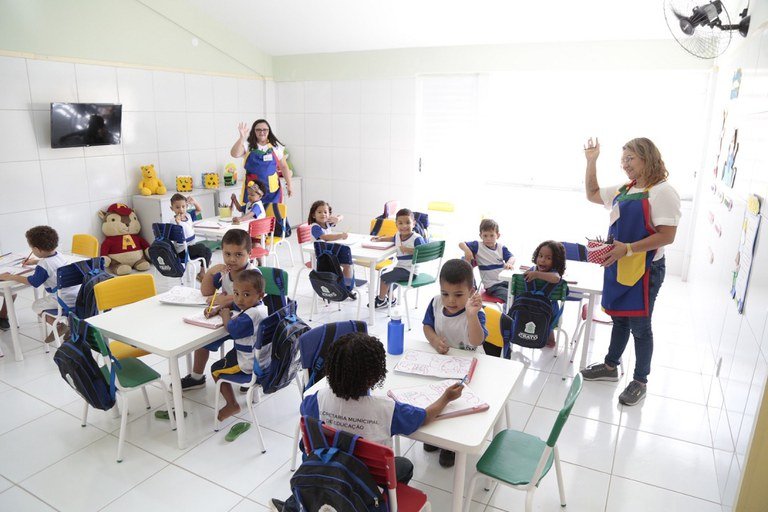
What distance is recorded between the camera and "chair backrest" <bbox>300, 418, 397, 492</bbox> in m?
1.76

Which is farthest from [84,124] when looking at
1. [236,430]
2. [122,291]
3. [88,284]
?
[236,430]

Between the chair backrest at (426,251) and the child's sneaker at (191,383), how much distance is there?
194 centimetres

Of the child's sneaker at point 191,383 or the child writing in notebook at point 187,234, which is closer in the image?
the child's sneaker at point 191,383

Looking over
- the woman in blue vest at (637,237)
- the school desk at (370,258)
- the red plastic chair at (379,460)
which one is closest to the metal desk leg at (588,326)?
the woman in blue vest at (637,237)

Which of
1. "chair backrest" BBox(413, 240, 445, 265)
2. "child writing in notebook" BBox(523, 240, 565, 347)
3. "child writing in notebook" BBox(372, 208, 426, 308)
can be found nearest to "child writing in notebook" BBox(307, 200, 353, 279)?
"child writing in notebook" BBox(372, 208, 426, 308)

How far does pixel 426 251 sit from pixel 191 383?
2121 mm

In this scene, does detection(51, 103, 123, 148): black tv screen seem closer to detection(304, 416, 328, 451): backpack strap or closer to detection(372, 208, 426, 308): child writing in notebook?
detection(372, 208, 426, 308): child writing in notebook

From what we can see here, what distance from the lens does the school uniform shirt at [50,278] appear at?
3854mm

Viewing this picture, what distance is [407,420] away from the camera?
1984mm

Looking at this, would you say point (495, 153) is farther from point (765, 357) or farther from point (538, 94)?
point (765, 357)

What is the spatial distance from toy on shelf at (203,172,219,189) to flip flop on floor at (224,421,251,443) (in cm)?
459

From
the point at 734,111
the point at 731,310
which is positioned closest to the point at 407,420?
the point at 731,310

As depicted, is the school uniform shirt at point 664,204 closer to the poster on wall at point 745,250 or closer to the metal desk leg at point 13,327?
the poster on wall at point 745,250

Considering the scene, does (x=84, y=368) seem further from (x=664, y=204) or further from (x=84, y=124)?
(x=84, y=124)
